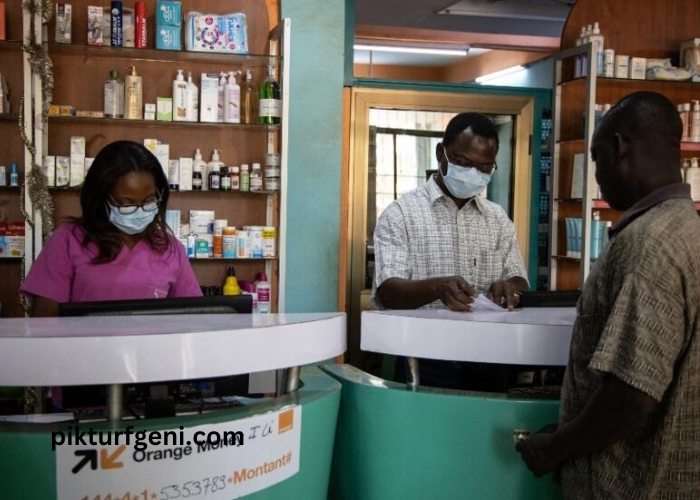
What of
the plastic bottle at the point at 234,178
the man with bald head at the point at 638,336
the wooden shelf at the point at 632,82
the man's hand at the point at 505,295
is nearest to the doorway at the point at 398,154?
the wooden shelf at the point at 632,82

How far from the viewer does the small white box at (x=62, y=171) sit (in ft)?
13.0

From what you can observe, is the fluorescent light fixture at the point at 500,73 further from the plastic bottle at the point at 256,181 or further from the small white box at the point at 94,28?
the small white box at the point at 94,28

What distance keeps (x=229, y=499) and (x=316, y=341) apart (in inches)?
14.3

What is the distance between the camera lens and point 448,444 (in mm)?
1788

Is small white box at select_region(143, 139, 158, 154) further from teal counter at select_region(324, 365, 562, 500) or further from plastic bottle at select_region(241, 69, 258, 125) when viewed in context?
teal counter at select_region(324, 365, 562, 500)

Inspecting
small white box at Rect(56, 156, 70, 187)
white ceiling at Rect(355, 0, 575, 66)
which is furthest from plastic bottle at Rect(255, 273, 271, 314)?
white ceiling at Rect(355, 0, 575, 66)

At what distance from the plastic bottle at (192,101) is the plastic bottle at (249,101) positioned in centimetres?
24

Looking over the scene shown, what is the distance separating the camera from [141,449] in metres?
1.45

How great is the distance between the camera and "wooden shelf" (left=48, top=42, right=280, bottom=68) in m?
4.05

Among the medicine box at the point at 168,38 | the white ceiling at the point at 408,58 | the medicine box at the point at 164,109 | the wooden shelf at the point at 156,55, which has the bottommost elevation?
the medicine box at the point at 164,109

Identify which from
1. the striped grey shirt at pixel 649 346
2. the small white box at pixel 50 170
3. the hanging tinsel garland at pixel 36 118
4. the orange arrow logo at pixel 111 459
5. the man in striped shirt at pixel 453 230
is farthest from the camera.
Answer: the small white box at pixel 50 170

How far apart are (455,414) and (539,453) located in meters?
0.24

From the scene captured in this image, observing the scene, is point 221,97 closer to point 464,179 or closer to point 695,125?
point 464,179

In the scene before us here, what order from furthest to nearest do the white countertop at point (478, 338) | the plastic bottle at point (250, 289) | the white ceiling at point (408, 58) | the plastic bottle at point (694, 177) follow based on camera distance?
the white ceiling at point (408, 58) < the plastic bottle at point (694, 177) < the plastic bottle at point (250, 289) < the white countertop at point (478, 338)
